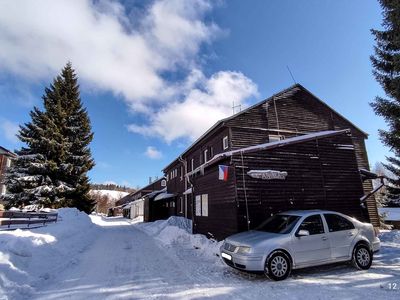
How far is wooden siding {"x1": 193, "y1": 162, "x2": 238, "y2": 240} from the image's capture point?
11.3 m

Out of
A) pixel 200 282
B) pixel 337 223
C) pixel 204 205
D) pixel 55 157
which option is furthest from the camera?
pixel 55 157

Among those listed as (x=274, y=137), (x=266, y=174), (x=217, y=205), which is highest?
(x=274, y=137)

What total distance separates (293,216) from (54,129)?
23.0 metres

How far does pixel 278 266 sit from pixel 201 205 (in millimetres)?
8779

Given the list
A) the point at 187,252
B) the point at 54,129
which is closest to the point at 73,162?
the point at 54,129

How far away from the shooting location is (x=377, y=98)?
14695 millimetres

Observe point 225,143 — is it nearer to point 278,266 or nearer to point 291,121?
point 291,121

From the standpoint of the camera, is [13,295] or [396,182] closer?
[13,295]

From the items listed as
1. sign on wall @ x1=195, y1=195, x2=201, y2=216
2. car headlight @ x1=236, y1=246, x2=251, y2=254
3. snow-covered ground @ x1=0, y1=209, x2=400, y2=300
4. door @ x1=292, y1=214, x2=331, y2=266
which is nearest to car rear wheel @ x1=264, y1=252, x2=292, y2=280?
snow-covered ground @ x1=0, y1=209, x2=400, y2=300

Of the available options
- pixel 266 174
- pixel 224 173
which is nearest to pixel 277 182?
pixel 266 174

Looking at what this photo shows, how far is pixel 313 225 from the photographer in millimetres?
7793

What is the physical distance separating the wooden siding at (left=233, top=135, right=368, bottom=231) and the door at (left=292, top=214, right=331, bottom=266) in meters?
3.31

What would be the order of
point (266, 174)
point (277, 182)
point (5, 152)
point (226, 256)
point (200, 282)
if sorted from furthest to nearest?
point (5, 152), point (277, 182), point (266, 174), point (226, 256), point (200, 282)

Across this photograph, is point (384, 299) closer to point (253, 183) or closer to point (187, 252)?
point (253, 183)
